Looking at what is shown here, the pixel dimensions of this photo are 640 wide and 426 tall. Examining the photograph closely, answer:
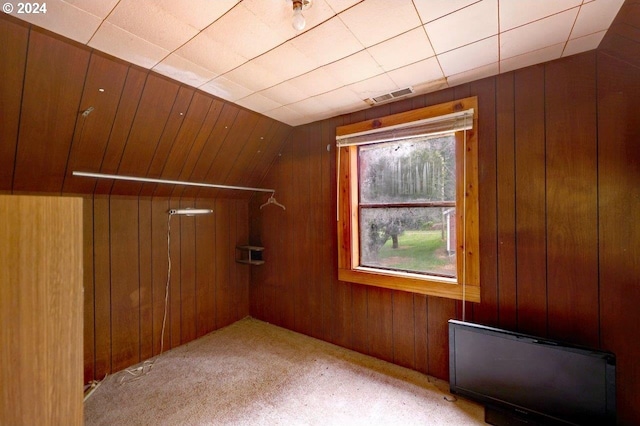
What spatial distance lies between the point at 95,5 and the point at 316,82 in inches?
50.7

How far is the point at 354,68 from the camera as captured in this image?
5.99 feet

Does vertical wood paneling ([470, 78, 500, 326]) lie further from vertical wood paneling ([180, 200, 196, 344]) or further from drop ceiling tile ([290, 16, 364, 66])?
vertical wood paneling ([180, 200, 196, 344])

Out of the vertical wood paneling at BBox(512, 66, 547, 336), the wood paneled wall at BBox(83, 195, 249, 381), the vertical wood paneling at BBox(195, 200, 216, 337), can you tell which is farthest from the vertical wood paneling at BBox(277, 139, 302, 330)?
the vertical wood paneling at BBox(512, 66, 547, 336)

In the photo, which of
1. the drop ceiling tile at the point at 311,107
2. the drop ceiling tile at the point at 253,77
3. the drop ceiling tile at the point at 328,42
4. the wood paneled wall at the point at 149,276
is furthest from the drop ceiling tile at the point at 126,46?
the wood paneled wall at the point at 149,276

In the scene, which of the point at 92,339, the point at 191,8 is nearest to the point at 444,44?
the point at 191,8

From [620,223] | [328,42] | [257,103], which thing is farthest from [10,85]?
[620,223]

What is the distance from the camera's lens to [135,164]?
2.25m

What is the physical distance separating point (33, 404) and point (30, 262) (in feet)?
1.60

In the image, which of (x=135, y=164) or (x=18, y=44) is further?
(x=135, y=164)

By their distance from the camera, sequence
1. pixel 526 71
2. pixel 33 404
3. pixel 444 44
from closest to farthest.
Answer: pixel 33 404
pixel 444 44
pixel 526 71

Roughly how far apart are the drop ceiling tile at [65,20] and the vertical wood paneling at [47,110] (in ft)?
0.28

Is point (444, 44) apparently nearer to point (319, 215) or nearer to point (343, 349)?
point (319, 215)

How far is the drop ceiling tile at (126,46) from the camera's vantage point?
1402 mm

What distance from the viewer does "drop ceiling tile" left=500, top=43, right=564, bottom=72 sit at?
1.63 metres
